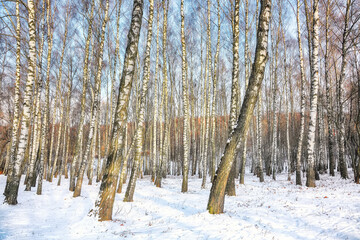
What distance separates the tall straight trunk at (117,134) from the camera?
194 inches

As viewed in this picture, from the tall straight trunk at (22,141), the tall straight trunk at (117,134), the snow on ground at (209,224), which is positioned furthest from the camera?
the tall straight trunk at (22,141)

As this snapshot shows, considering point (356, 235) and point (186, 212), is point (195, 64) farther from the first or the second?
point (356, 235)

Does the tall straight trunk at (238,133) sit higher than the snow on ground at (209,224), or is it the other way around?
the tall straight trunk at (238,133)

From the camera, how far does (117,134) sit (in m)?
5.10

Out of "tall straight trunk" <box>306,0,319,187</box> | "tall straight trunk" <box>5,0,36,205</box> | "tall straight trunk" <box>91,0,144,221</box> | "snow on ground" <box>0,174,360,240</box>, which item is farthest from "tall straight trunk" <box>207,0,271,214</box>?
"tall straight trunk" <box>5,0,36,205</box>

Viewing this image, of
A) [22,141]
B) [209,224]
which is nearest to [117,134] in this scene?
[209,224]

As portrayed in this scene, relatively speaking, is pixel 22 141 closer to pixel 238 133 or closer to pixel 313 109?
pixel 238 133

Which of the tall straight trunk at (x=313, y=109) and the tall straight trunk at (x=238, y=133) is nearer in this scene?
the tall straight trunk at (x=238, y=133)

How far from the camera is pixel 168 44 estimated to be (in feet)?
58.7

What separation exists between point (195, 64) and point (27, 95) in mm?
16283

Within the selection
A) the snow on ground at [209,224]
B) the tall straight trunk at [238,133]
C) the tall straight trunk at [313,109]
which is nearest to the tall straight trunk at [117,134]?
the snow on ground at [209,224]

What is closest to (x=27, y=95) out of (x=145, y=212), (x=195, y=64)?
(x=145, y=212)

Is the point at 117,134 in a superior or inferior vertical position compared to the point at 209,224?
superior

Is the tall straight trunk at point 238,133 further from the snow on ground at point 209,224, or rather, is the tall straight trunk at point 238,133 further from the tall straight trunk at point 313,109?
the tall straight trunk at point 313,109
